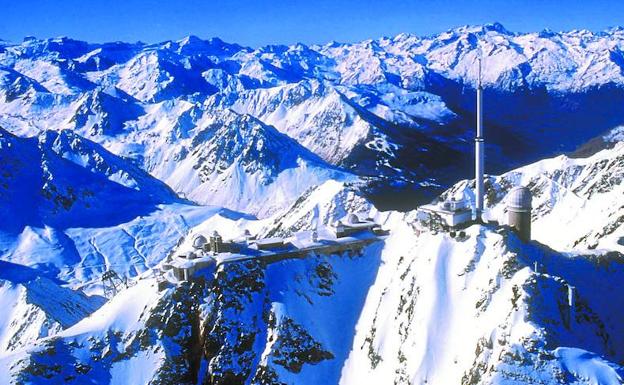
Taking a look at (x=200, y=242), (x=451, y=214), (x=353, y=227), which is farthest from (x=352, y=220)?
(x=200, y=242)

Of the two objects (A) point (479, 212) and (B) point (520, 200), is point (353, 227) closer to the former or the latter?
(A) point (479, 212)

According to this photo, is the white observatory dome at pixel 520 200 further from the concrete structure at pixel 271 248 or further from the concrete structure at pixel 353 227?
the concrete structure at pixel 353 227

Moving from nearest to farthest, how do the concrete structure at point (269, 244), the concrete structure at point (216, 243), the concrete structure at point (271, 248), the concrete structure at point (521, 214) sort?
the concrete structure at point (521, 214) < the concrete structure at point (271, 248) < the concrete structure at point (216, 243) < the concrete structure at point (269, 244)

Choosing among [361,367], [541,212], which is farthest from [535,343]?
[541,212]

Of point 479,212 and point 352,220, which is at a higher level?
point 352,220

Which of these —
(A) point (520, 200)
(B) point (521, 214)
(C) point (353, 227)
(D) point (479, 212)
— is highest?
(D) point (479, 212)

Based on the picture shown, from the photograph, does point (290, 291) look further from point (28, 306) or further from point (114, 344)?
point (28, 306)

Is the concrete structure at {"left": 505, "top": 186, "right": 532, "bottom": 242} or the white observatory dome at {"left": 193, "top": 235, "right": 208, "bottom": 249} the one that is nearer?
the concrete structure at {"left": 505, "top": 186, "right": 532, "bottom": 242}

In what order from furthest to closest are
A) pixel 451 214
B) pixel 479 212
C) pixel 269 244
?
pixel 269 244 < pixel 479 212 < pixel 451 214

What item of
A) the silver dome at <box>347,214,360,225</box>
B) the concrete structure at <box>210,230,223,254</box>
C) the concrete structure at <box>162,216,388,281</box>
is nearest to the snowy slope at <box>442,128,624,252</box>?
the silver dome at <box>347,214,360,225</box>

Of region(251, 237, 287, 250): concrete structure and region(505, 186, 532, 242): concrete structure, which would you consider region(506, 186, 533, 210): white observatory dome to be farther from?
region(251, 237, 287, 250): concrete structure

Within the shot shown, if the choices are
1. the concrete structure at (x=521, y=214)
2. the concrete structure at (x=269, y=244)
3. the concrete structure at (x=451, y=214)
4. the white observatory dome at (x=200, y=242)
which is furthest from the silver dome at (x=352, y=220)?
the concrete structure at (x=521, y=214)
